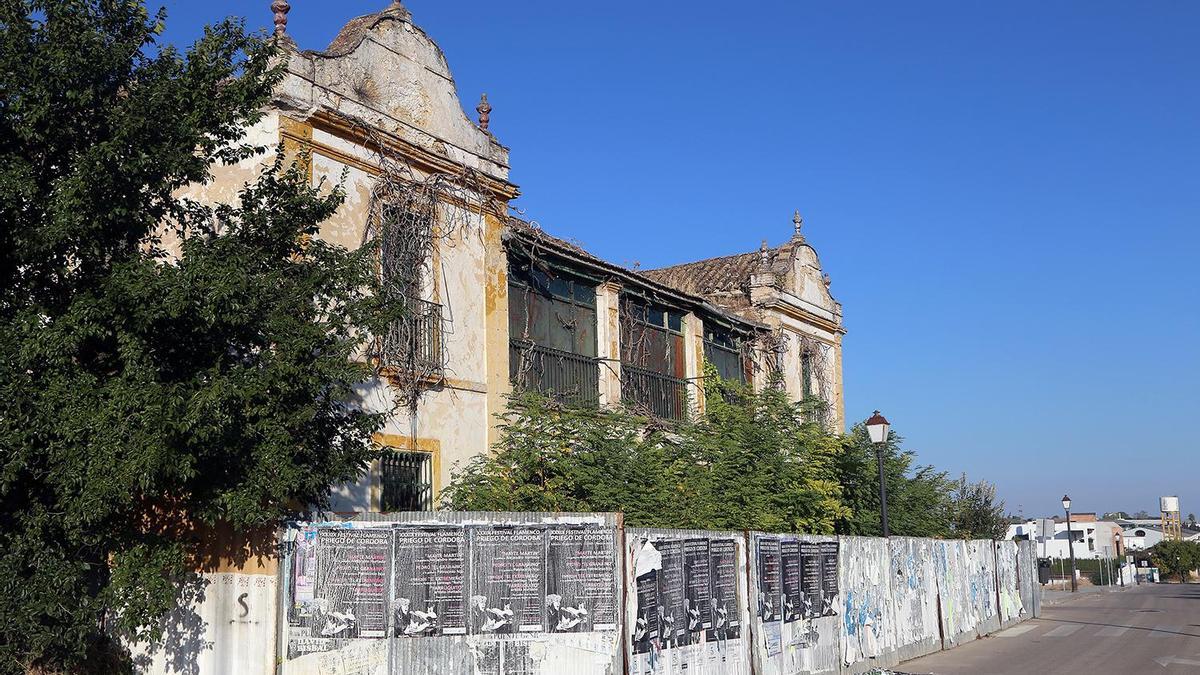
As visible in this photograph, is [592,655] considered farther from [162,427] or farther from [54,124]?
[54,124]

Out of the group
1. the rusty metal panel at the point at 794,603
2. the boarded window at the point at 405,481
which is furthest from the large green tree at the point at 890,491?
the boarded window at the point at 405,481

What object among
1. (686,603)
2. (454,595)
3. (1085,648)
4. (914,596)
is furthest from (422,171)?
(1085,648)

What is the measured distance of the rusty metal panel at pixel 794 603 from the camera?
1403 centimetres

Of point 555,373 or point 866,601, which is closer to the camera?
point 866,601

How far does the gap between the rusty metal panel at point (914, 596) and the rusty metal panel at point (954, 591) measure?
1.34ft

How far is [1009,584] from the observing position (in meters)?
28.3

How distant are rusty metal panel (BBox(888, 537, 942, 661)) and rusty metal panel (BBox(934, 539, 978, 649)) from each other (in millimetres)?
408

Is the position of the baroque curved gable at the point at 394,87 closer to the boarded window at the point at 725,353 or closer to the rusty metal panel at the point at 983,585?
the boarded window at the point at 725,353

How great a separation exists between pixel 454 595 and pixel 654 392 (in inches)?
447

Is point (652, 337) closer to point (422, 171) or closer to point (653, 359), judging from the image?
point (653, 359)

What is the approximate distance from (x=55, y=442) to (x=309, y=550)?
2685 millimetres

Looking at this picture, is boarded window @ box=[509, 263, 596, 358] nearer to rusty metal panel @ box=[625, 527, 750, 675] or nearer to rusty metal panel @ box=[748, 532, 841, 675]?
rusty metal panel @ box=[748, 532, 841, 675]

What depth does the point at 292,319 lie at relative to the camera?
1078cm

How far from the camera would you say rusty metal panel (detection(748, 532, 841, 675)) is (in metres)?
14.0
